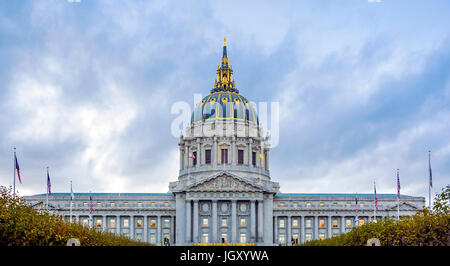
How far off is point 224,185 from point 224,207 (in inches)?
196

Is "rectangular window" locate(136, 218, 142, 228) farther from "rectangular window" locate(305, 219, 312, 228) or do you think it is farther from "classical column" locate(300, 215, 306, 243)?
"rectangular window" locate(305, 219, 312, 228)

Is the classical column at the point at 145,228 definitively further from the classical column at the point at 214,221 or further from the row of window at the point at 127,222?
the classical column at the point at 214,221

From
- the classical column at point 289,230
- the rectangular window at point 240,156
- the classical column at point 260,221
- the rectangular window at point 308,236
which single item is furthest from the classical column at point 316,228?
the rectangular window at point 240,156

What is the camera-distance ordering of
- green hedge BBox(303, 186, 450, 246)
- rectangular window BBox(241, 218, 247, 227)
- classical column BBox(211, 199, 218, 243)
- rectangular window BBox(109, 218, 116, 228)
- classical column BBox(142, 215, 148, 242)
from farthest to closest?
1. rectangular window BBox(109, 218, 116, 228)
2. classical column BBox(142, 215, 148, 242)
3. rectangular window BBox(241, 218, 247, 227)
4. classical column BBox(211, 199, 218, 243)
5. green hedge BBox(303, 186, 450, 246)

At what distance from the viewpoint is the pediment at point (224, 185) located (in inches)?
5866

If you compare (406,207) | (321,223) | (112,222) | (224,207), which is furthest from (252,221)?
(406,207)

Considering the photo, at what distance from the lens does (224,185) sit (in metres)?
150

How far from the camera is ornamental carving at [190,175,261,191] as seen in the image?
149125 mm

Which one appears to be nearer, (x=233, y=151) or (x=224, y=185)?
(x=224, y=185)

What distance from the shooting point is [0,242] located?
50.9 metres

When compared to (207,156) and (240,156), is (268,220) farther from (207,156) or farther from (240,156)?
(207,156)

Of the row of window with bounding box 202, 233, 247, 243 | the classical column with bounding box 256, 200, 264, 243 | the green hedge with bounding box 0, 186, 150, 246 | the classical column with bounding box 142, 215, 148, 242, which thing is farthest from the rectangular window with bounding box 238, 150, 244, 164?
the green hedge with bounding box 0, 186, 150, 246
